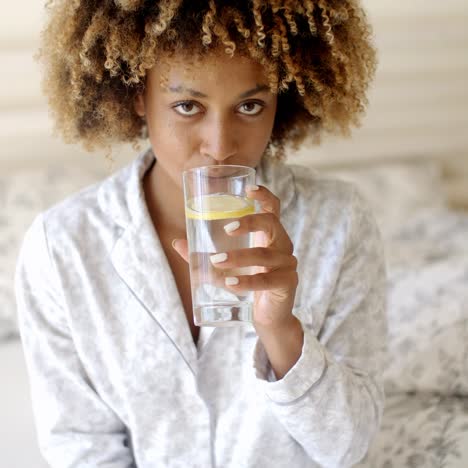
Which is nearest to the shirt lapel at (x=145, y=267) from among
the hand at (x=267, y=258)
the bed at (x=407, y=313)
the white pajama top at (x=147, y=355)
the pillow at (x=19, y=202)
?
the white pajama top at (x=147, y=355)

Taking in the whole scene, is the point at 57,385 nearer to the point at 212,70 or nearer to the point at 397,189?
→ the point at 212,70

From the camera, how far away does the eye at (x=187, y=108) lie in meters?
1.28

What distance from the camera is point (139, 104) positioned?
1.46m

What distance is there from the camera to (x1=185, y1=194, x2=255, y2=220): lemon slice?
1.07 m

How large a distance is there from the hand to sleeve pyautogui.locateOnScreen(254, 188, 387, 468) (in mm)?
109

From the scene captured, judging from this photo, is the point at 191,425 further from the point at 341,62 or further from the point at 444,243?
the point at 444,243

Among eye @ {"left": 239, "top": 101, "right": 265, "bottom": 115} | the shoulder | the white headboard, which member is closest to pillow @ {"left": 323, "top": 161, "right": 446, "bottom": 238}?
the white headboard

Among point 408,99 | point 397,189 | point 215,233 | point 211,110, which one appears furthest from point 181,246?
point 408,99

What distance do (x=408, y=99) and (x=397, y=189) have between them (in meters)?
0.42

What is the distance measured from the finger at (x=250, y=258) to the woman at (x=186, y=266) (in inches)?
4.6

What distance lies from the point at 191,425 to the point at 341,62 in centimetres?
72

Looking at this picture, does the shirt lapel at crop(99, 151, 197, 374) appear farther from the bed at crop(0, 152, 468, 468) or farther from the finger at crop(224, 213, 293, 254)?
the bed at crop(0, 152, 468, 468)

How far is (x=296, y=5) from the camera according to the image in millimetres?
1264

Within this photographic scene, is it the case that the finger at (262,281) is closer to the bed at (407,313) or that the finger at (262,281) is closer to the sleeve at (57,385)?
the sleeve at (57,385)
